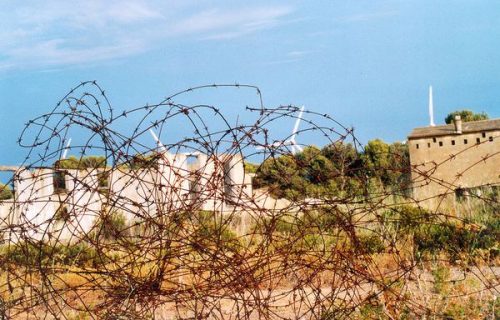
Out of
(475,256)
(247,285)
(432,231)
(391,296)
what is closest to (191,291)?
(247,285)

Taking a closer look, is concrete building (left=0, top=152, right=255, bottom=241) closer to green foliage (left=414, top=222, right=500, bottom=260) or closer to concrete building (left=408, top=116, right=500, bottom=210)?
green foliage (left=414, top=222, right=500, bottom=260)

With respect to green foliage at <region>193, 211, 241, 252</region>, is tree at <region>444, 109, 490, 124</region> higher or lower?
higher

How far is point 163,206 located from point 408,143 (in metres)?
26.5

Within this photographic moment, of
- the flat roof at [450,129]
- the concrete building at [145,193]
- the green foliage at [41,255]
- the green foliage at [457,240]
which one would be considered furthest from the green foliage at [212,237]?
the flat roof at [450,129]

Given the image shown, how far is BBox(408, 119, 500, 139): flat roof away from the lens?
93.7ft

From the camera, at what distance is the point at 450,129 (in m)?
29.6

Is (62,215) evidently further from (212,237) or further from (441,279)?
(441,279)

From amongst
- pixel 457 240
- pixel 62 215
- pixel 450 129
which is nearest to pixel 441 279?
pixel 457 240

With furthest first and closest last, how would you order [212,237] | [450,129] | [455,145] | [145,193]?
[450,129] < [455,145] < [212,237] < [145,193]

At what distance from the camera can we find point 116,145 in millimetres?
4621

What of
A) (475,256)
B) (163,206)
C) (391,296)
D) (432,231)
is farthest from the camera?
(432,231)

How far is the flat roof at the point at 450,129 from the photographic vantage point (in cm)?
2856

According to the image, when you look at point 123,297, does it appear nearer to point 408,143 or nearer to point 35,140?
A: point 35,140

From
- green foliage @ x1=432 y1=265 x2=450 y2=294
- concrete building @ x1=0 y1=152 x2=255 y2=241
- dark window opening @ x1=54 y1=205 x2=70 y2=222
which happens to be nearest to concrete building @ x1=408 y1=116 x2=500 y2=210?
green foliage @ x1=432 y1=265 x2=450 y2=294
